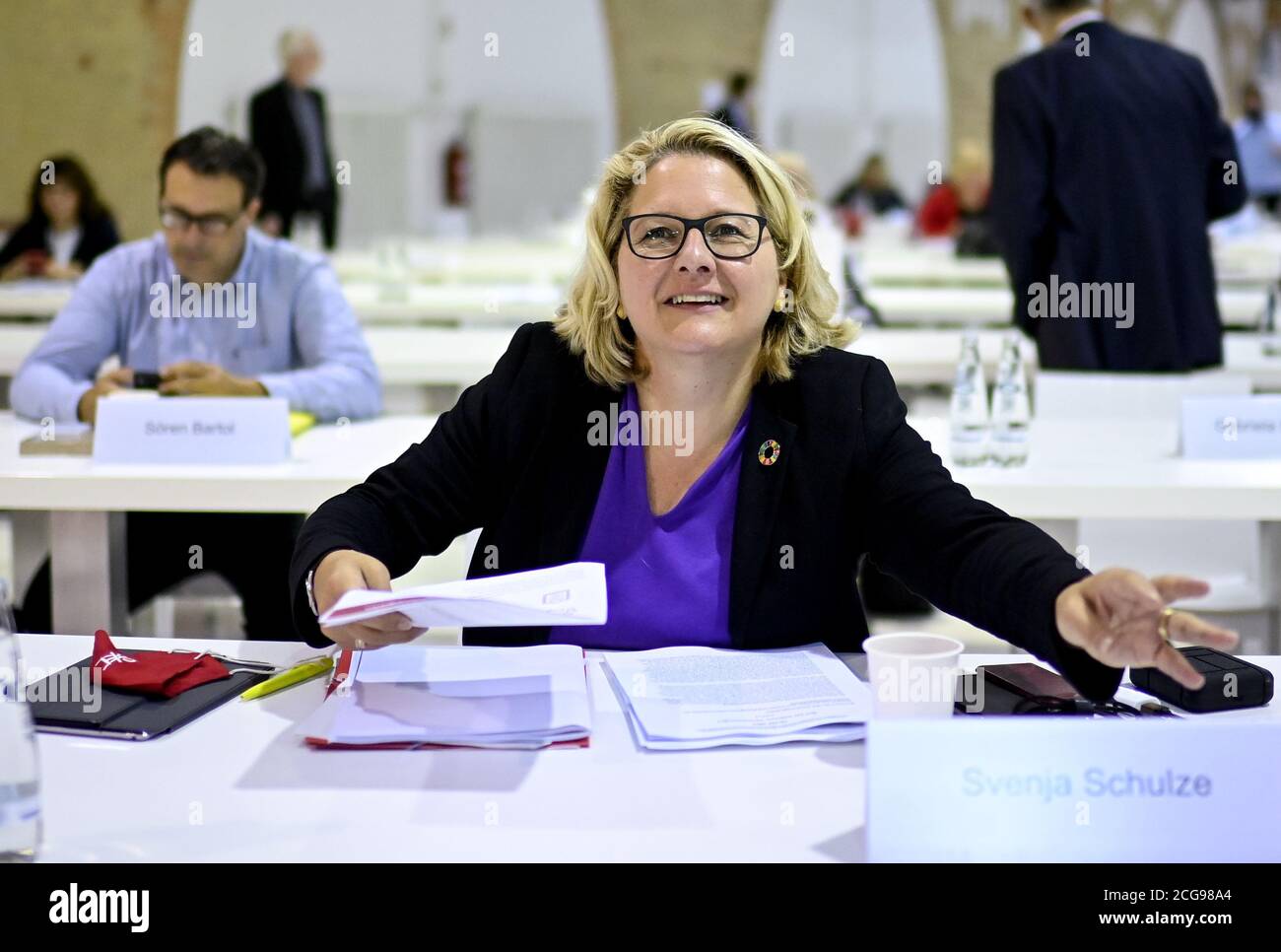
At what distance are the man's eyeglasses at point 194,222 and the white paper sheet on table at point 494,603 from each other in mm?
2145

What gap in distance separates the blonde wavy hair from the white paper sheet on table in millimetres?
622

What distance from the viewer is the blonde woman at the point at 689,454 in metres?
1.91

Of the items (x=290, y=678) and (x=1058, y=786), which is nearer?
(x=1058, y=786)

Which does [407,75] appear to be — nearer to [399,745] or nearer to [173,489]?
[173,489]

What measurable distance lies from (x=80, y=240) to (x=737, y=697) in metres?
6.84

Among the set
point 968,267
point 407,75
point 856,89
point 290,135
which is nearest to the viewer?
point 968,267

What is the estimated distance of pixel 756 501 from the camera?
1.95 metres

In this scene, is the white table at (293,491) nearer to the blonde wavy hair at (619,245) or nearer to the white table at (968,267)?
the blonde wavy hair at (619,245)

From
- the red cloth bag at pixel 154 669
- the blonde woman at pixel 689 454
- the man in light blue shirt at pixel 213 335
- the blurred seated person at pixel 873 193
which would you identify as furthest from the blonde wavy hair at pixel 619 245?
the blurred seated person at pixel 873 193

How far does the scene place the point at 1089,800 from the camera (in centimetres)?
119

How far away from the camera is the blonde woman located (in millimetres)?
1911

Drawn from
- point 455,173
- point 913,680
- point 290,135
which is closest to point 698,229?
point 913,680

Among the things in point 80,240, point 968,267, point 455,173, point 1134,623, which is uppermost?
point 455,173
